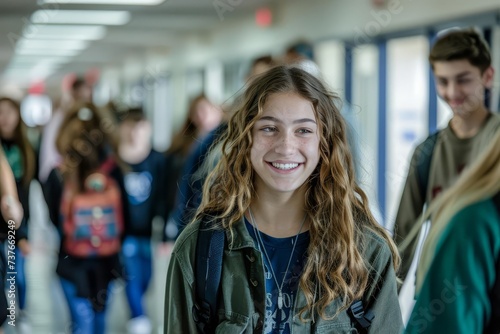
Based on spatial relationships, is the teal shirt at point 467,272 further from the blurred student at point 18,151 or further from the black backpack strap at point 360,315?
the blurred student at point 18,151

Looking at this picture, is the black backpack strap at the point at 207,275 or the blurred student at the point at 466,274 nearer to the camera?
the blurred student at the point at 466,274

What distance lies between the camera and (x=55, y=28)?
1452 centimetres

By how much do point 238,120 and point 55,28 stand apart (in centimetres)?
1296

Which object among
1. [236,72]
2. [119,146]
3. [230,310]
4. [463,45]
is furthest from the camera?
[236,72]

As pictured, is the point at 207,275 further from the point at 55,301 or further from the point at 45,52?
the point at 45,52

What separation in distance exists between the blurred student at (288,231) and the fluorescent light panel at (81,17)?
10503 mm

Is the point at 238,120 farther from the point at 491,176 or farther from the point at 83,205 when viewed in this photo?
the point at 83,205

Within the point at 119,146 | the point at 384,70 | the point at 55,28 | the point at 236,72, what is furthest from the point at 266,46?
the point at 119,146

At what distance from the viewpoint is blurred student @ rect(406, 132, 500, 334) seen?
5.29ft

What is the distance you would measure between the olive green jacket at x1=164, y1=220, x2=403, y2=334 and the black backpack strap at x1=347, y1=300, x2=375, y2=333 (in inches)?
0.5

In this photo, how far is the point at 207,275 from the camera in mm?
2025

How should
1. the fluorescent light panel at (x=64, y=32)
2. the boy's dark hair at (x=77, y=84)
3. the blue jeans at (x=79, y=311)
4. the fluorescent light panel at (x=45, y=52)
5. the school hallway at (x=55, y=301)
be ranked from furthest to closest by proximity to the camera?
the fluorescent light panel at (x=45, y=52)
the fluorescent light panel at (x=64, y=32)
the boy's dark hair at (x=77, y=84)
the school hallway at (x=55, y=301)
the blue jeans at (x=79, y=311)

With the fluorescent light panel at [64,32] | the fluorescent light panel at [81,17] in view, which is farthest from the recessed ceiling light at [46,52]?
the fluorescent light panel at [81,17]

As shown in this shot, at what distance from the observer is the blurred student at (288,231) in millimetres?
2033
